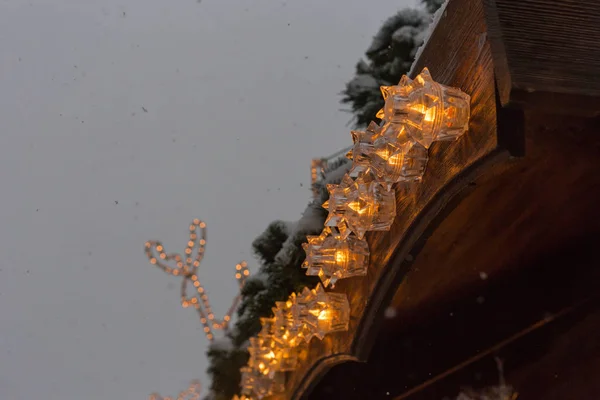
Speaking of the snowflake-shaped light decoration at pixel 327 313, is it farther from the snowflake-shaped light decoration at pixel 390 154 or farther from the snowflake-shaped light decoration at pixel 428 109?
the snowflake-shaped light decoration at pixel 428 109

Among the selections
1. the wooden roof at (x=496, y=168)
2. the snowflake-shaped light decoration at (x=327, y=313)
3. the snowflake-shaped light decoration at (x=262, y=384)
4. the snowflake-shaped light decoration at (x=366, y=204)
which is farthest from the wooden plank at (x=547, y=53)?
the snowflake-shaped light decoration at (x=262, y=384)

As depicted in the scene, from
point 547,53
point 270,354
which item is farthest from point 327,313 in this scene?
point 547,53

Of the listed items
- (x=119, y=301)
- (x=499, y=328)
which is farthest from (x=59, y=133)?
(x=499, y=328)

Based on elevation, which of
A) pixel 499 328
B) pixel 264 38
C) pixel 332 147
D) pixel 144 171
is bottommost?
pixel 499 328

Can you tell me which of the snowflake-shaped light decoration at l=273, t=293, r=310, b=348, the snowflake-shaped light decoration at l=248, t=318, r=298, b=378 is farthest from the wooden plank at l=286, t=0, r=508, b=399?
the snowflake-shaped light decoration at l=248, t=318, r=298, b=378

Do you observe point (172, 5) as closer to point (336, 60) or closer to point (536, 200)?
point (336, 60)

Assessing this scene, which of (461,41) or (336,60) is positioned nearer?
(461,41)

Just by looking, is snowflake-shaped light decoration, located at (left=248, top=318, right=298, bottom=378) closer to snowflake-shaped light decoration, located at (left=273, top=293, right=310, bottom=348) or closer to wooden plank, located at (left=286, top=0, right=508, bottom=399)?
snowflake-shaped light decoration, located at (left=273, top=293, right=310, bottom=348)
